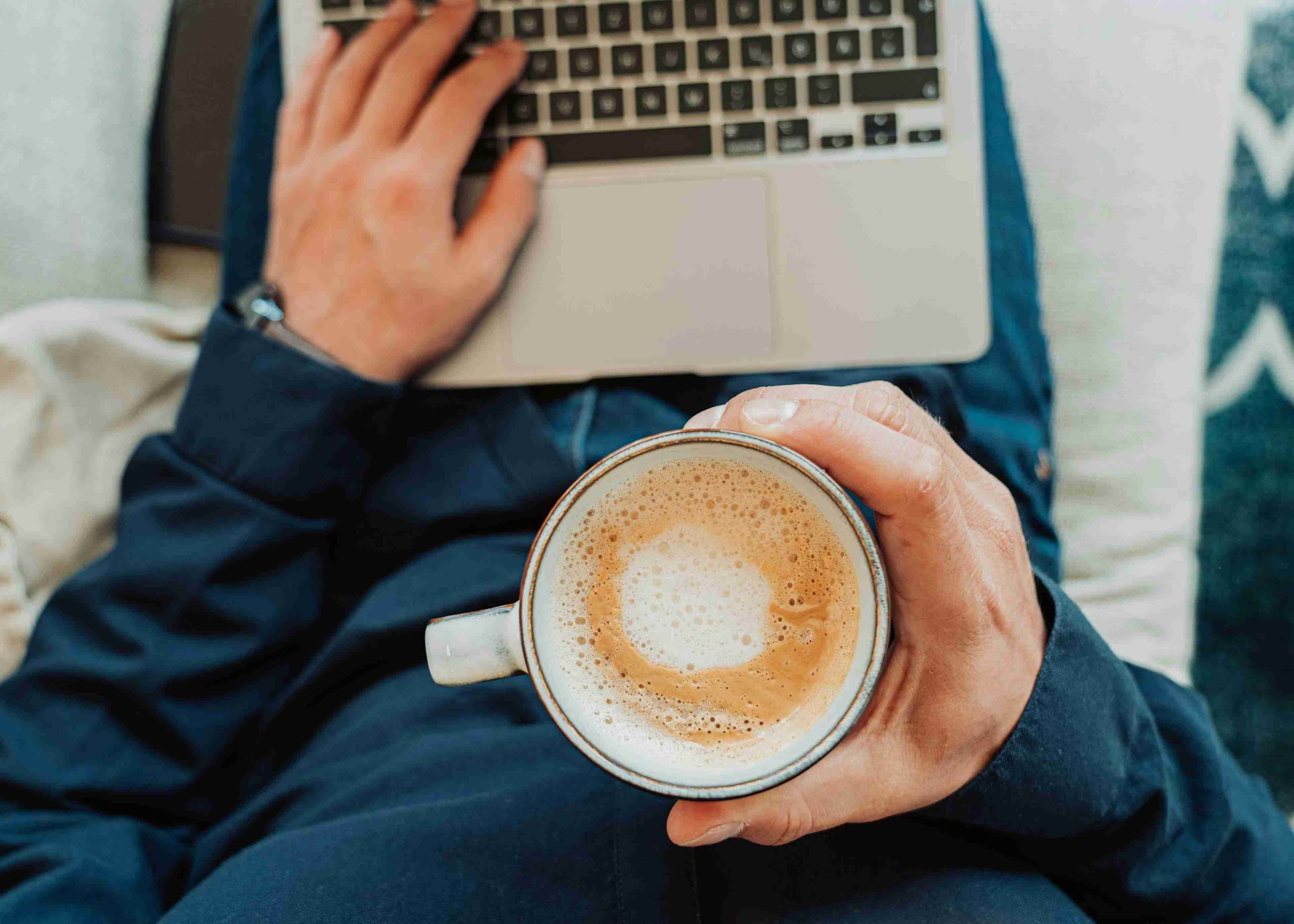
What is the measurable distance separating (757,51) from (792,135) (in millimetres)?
67

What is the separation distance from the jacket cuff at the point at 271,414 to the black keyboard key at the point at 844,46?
41cm

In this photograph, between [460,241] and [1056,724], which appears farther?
[460,241]

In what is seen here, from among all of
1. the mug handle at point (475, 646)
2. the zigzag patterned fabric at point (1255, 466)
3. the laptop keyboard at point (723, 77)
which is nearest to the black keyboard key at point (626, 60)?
the laptop keyboard at point (723, 77)

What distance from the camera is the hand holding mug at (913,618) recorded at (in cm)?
47

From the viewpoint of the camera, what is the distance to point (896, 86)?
0.72 meters

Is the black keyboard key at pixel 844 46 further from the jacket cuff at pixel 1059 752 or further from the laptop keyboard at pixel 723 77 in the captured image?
the jacket cuff at pixel 1059 752

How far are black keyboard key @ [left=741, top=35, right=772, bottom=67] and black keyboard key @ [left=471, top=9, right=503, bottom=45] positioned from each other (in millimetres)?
182

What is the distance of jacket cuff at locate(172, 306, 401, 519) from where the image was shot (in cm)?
72

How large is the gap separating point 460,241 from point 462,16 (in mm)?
165

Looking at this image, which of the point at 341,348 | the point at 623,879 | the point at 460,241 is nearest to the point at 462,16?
the point at 460,241

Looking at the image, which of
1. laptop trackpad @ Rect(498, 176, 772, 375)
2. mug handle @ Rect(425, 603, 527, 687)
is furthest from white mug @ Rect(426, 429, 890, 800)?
laptop trackpad @ Rect(498, 176, 772, 375)

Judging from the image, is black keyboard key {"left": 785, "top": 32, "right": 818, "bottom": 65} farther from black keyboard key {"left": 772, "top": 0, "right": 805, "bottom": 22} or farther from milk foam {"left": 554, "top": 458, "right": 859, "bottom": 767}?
milk foam {"left": 554, "top": 458, "right": 859, "bottom": 767}

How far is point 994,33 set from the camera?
0.90 metres

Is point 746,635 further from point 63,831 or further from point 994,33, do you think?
point 994,33
